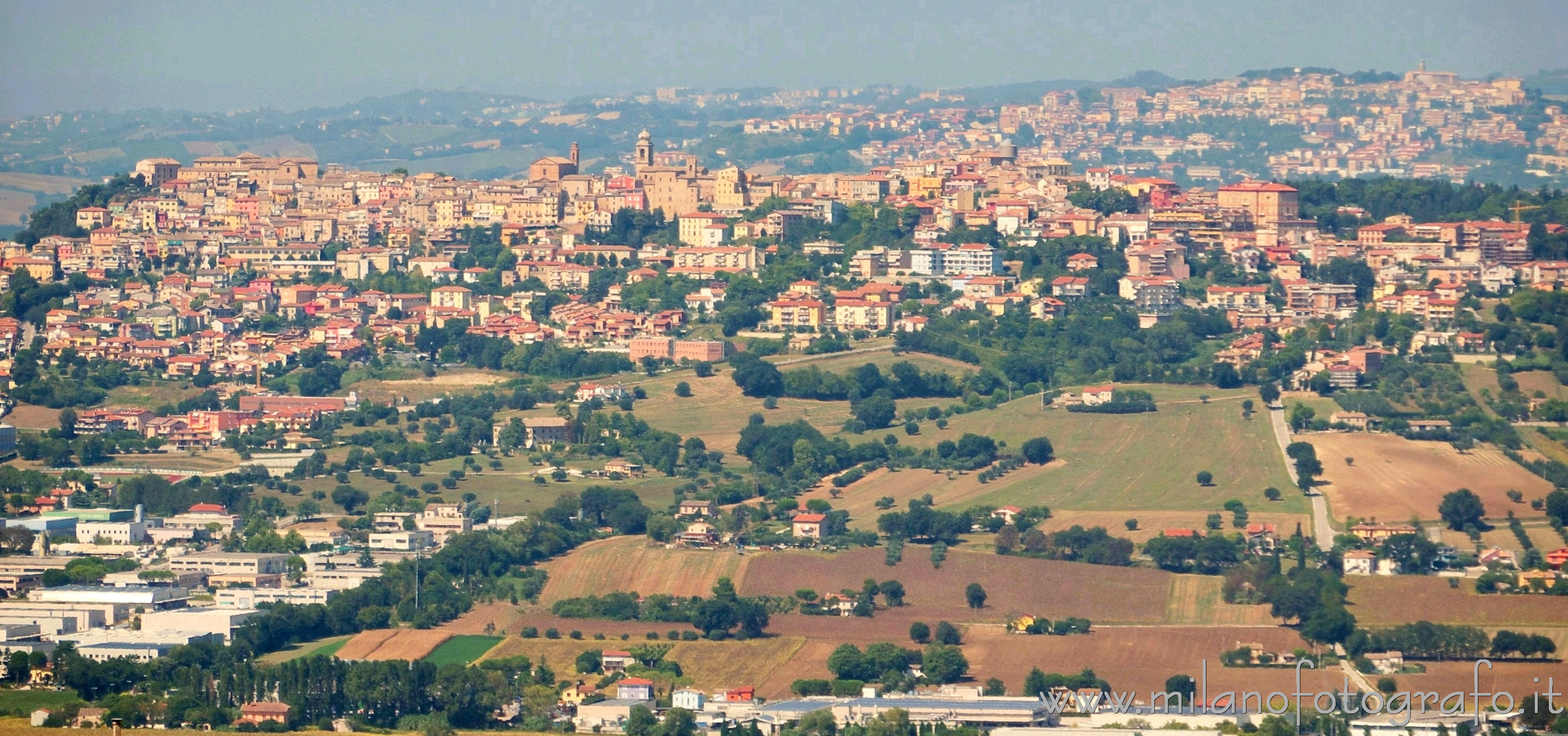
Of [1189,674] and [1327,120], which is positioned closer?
[1189,674]

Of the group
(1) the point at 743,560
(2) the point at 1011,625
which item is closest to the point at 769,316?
(1) the point at 743,560

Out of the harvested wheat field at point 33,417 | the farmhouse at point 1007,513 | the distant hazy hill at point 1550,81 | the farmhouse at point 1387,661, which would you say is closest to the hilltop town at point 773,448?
the farmhouse at point 1387,661

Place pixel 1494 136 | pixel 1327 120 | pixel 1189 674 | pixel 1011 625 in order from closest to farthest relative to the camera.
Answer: pixel 1189 674 → pixel 1011 625 → pixel 1494 136 → pixel 1327 120

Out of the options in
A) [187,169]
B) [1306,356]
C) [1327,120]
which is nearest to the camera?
[1306,356]

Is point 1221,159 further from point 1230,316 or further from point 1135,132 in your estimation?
point 1230,316

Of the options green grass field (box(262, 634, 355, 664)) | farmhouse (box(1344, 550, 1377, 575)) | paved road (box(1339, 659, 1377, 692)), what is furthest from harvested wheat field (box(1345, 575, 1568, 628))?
green grass field (box(262, 634, 355, 664))

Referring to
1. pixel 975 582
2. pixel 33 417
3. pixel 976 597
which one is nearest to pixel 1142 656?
pixel 976 597
